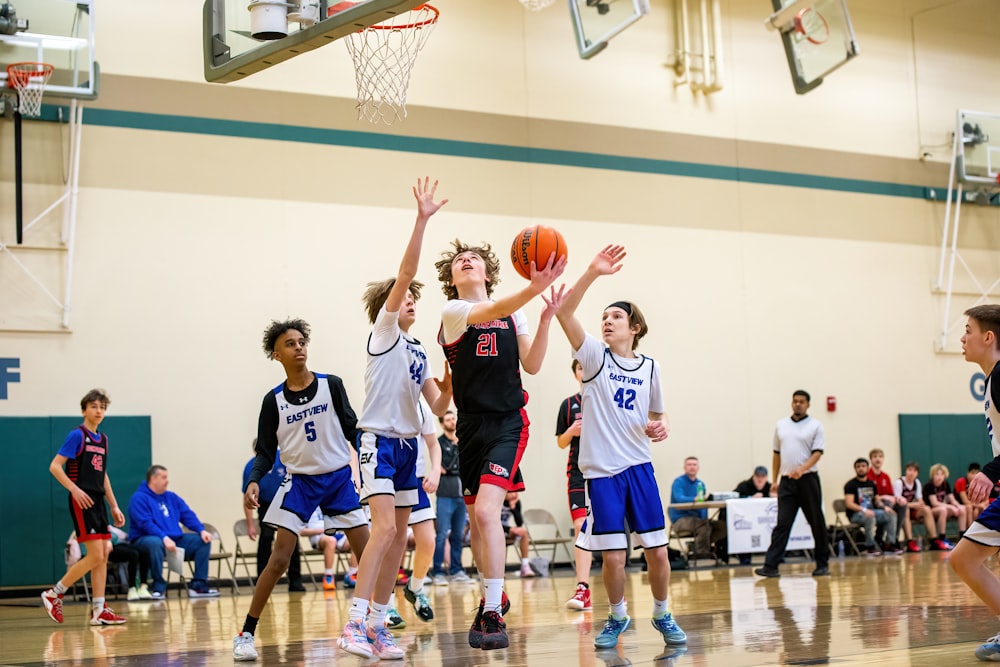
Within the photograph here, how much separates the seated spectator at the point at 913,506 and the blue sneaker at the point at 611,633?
12.2 meters

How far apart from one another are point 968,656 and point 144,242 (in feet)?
36.2

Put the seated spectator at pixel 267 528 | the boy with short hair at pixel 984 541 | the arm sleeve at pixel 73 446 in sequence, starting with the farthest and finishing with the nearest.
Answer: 1. the seated spectator at pixel 267 528
2. the arm sleeve at pixel 73 446
3. the boy with short hair at pixel 984 541

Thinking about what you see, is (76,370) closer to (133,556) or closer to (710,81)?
(133,556)

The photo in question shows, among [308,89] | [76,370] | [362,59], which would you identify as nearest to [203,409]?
[76,370]

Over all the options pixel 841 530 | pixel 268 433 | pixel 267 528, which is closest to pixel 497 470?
pixel 268 433

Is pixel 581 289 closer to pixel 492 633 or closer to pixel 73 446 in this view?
pixel 492 633

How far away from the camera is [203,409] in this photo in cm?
1337

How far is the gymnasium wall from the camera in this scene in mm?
13242

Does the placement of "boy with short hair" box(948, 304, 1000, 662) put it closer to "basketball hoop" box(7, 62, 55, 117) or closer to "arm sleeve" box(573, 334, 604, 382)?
"arm sleeve" box(573, 334, 604, 382)

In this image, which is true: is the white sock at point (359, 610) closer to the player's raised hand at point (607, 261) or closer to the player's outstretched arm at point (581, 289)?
the player's outstretched arm at point (581, 289)

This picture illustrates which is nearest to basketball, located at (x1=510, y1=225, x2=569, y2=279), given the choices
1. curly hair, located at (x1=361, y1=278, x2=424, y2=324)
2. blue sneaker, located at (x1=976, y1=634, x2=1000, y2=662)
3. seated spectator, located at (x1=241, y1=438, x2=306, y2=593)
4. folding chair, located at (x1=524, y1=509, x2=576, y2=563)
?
curly hair, located at (x1=361, y1=278, x2=424, y2=324)

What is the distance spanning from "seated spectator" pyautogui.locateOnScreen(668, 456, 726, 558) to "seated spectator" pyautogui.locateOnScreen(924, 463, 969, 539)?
4.03 meters

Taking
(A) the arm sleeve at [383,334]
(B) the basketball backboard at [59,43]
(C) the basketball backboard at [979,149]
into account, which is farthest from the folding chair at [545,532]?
(C) the basketball backboard at [979,149]

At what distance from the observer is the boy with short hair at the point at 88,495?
9039 mm
